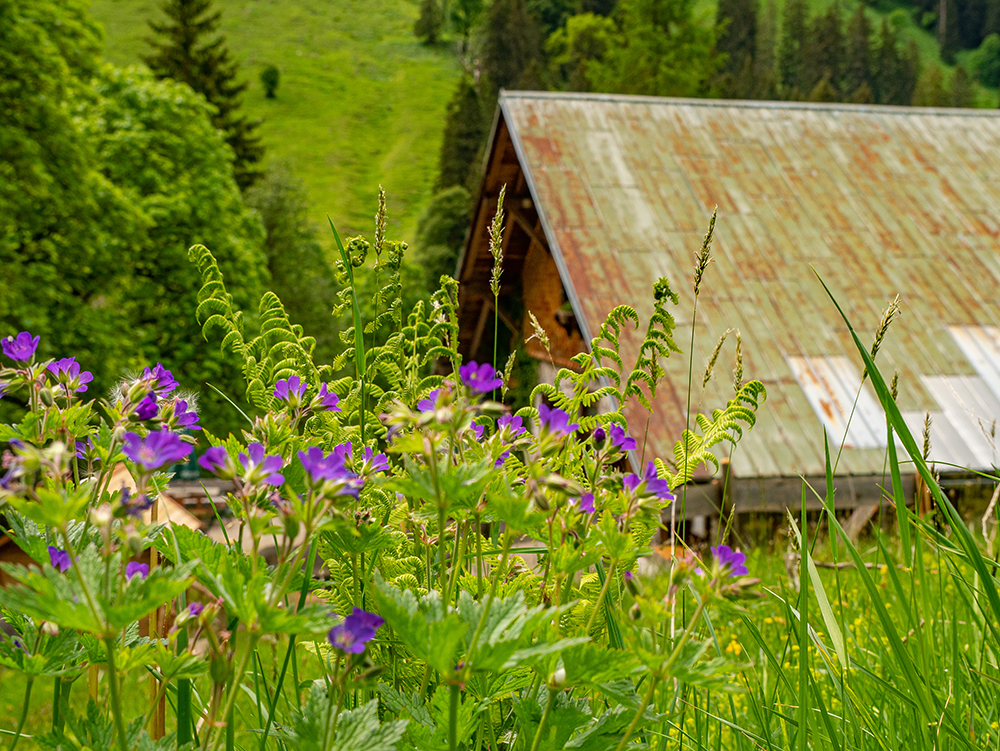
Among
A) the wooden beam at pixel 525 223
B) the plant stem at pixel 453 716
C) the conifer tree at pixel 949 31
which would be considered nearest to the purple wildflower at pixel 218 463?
the plant stem at pixel 453 716

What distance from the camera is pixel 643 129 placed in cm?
1020

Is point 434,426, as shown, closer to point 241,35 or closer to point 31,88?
point 31,88

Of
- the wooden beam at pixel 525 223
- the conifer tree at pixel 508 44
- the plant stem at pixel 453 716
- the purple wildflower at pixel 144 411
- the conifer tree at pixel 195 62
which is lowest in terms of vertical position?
the conifer tree at pixel 508 44

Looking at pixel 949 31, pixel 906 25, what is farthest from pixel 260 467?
pixel 906 25

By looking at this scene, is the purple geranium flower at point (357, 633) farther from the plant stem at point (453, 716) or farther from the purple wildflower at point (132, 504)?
the purple wildflower at point (132, 504)

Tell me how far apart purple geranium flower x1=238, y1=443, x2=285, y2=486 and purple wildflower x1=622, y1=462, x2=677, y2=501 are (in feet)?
1.31

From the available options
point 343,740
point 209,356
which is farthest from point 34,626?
point 209,356

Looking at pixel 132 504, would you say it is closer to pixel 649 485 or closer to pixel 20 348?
pixel 20 348

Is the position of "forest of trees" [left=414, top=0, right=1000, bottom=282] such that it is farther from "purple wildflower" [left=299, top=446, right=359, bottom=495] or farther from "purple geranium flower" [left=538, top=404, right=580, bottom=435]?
"purple wildflower" [left=299, top=446, right=359, bottom=495]

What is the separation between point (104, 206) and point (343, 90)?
233ft

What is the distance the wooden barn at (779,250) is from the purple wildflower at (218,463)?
5388 millimetres

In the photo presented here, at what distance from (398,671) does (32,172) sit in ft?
48.8

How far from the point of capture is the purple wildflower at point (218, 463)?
31.2 inches

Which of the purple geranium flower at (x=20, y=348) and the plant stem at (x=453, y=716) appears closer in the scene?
the plant stem at (x=453, y=716)
